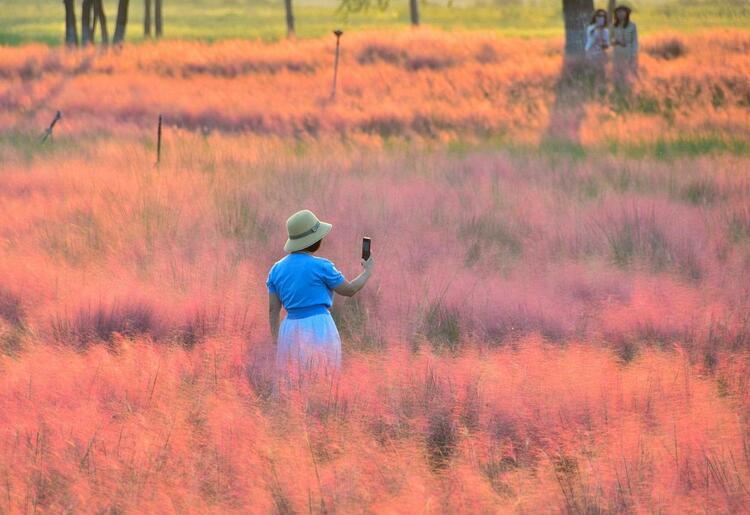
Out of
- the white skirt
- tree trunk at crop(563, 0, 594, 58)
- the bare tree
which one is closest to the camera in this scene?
the white skirt

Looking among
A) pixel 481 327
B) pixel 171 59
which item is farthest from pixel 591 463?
pixel 171 59

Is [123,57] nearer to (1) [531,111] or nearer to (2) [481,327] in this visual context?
(1) [531,111]

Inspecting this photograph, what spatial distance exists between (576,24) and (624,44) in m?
2.71

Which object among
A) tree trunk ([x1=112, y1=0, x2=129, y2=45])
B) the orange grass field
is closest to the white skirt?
the orange grass field

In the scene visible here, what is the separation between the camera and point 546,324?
246 inches

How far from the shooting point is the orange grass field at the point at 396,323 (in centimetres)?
419

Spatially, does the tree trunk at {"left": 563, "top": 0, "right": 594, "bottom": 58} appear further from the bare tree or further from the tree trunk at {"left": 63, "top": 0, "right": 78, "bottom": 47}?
the bare tree

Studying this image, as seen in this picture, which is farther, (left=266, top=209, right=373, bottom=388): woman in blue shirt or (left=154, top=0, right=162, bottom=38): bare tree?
(left=154, top=0, right=162, bottom=38): bare tree

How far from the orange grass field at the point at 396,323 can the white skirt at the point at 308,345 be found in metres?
0.12

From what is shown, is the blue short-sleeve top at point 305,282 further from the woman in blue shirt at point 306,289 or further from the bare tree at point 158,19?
the bare tree at point 158,19

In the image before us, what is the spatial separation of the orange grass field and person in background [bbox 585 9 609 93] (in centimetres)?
489

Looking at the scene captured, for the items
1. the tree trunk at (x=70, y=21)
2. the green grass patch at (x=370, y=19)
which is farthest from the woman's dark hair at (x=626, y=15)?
the green grass patch at (x=370, y=19)

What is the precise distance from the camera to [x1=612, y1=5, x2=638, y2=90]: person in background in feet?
60.8

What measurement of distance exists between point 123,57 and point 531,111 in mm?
10930
